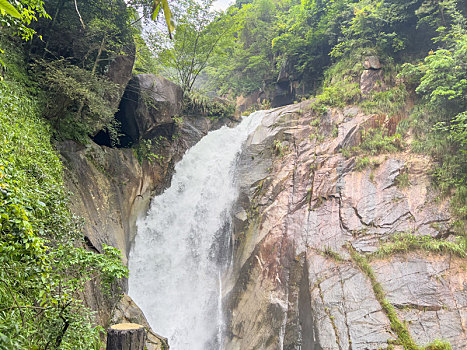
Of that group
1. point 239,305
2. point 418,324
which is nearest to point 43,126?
point 239,305

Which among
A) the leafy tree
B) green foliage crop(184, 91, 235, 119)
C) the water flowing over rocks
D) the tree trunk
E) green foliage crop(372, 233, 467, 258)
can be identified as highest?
the leafy tree

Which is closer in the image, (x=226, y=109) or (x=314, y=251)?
(x=314, y=251)

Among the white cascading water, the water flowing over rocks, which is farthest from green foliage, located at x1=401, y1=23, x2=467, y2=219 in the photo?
the water flowing over rocks

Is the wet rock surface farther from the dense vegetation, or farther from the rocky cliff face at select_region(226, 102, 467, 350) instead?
the rocky cliff face at select_region(226, 102, 467, 350)

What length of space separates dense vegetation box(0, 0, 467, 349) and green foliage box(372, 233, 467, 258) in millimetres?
133

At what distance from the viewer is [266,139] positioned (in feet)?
40.9

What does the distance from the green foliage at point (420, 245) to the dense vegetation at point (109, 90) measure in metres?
0.13

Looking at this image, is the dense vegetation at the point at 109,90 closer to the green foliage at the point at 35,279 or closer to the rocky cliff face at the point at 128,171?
the green foliage at the point at 35,279

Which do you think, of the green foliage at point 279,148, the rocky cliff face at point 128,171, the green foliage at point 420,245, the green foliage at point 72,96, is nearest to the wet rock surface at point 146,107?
the rocky cliff face at point 128,171

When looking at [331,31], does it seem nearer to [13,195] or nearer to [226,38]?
[226,38]

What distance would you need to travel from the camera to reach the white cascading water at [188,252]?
9078 mm

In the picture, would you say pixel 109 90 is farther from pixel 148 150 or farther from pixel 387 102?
pixel 387 102

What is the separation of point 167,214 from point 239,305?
465 centimetres

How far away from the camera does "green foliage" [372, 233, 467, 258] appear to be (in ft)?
22.8
